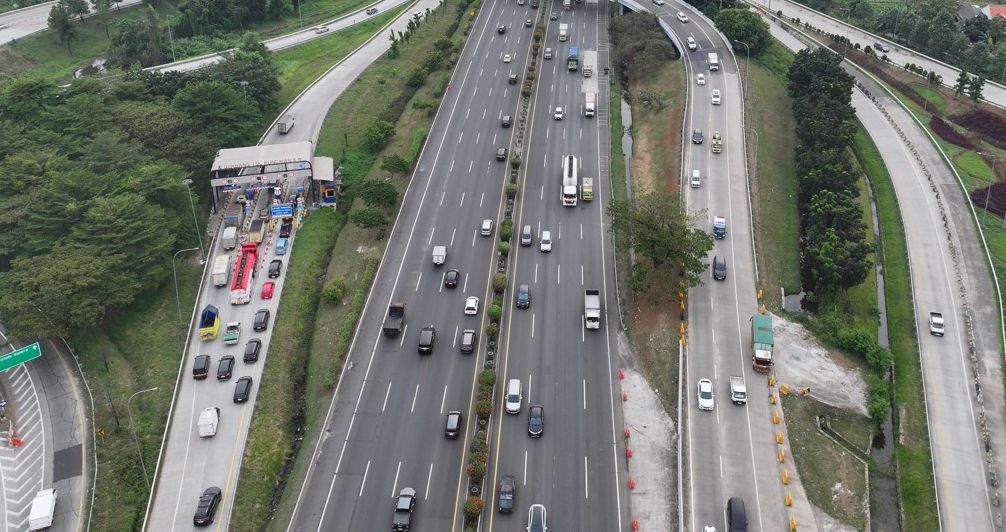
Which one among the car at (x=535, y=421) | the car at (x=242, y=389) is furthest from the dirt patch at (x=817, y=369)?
the car at (x=242, y=389)

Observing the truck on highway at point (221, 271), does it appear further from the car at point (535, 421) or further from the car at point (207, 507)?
the car at point (535, 421)

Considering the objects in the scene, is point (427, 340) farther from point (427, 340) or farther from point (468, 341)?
point (468, 341)

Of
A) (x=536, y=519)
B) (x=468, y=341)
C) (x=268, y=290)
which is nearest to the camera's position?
(x=536, y=519)

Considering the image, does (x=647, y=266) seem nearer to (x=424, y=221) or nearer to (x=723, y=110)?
(x=424, y=221)

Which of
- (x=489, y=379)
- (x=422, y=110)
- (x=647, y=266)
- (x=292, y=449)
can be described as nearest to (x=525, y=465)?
(x=489, y=379)

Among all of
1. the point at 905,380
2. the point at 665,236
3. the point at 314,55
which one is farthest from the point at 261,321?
the point at 314,55
